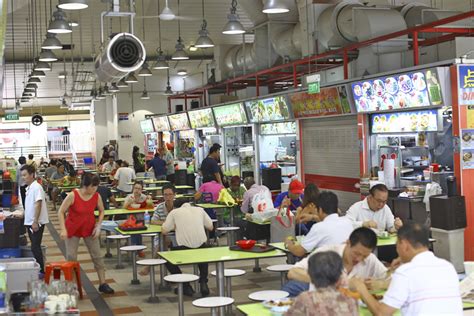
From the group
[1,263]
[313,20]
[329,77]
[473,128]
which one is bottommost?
[1,263]

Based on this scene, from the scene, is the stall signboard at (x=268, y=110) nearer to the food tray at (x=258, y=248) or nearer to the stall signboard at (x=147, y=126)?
the food tray at (x=258, y=248)

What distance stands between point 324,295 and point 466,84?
581 centimetres

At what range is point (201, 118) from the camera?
62.4ft

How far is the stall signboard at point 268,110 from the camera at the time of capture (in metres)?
13.6

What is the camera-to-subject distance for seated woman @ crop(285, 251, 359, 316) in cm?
358

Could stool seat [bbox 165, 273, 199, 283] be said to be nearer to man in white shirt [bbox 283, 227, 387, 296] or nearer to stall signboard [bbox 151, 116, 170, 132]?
man in white shirt [bbox 283, 227, 387, 296]

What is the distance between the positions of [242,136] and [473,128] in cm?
844

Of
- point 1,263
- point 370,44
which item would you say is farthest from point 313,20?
point 1,263

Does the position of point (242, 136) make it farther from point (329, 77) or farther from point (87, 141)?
point (87, 141)

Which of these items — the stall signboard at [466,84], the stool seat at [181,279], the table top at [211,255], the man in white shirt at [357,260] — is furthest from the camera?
the stall signboard at [466,84]

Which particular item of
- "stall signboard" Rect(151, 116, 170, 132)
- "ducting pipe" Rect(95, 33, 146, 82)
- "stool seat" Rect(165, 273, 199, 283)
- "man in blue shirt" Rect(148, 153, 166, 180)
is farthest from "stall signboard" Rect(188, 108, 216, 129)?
"stool seat" Rect(165, 273, 199, 283)

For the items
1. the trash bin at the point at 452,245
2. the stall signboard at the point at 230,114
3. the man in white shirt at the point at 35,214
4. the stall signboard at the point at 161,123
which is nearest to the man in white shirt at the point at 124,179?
the stall signboard at the point at 230,114

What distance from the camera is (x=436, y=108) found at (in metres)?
9.31

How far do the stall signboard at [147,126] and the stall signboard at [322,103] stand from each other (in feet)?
42.7
